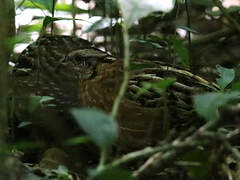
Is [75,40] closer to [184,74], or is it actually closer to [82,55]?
[82,55]

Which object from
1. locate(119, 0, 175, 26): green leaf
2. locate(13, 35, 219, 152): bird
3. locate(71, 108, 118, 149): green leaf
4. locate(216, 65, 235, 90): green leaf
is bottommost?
locate(13, 35, 219, 152): bird

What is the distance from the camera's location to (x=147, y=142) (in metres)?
1.95

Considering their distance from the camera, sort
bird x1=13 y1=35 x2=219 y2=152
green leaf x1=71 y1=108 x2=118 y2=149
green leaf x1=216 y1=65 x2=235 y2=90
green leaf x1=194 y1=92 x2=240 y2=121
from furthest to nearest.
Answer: bird x1=13 y1=35 x2=219 y2=152
green leaf x1=216 y1=65 x2=235 y2=90
green leaf x1=194 y1=92 x2=240 y2=121
green leaf x1=71 y1=108 x2=118 y2=149

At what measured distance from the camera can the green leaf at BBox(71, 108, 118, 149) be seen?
0.85m

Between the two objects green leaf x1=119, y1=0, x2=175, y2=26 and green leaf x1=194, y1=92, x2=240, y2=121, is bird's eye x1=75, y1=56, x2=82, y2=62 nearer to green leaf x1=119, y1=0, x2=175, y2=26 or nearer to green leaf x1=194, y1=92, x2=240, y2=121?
green leaf x1=119, y1=0, x2=175, y2=26

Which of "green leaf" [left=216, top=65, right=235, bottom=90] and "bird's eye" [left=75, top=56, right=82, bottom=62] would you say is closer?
"green leaf" [left=216, top=65, right=235, bottom=90]

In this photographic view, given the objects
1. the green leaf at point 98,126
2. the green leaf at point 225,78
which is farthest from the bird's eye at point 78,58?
the green leaf at point 98,126

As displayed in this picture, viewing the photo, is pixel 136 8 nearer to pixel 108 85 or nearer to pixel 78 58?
pixel 108 85

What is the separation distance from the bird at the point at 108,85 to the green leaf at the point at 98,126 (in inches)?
17.3

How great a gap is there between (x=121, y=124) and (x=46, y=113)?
0.53 metres

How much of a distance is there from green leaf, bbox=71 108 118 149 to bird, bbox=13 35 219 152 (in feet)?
1.44

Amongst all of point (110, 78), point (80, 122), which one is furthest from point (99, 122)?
point (110, 78)

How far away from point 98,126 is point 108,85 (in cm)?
126

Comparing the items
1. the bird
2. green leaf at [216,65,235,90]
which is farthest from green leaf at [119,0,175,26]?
green leaf at [216,65,235,90]
